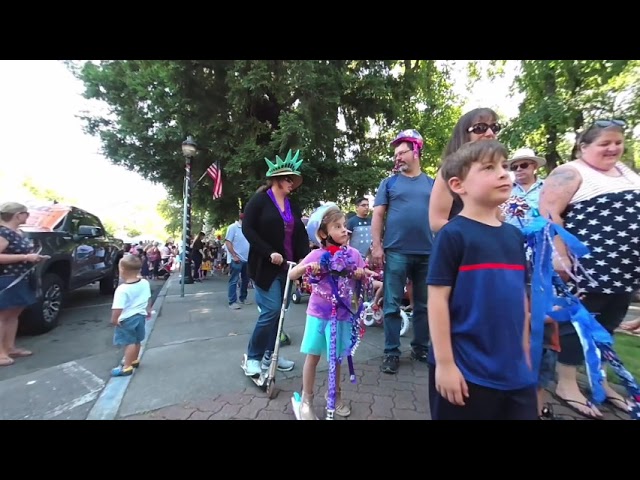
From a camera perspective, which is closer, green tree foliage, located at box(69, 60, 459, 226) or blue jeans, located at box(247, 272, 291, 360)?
blue jeans, located at box(247, 272, 291, 360)

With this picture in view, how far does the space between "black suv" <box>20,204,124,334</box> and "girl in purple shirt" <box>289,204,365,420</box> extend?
410cm

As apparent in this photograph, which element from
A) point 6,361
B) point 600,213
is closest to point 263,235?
point 600,213

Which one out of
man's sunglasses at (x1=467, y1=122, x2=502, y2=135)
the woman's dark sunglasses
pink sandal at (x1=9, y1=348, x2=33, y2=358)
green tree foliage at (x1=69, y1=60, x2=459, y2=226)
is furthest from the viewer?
green tree foliage at (x1=69, y1=60, x2=459, y2=226)

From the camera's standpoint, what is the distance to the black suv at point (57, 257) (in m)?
4.78

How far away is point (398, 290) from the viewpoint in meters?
3.20

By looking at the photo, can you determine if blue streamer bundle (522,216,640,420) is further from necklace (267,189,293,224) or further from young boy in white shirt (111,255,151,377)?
young boy in white shirt (111,255,151,377)

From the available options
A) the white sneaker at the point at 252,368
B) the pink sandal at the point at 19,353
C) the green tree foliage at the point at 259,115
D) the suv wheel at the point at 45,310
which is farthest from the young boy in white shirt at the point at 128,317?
the green tree foliage at the point at 259,115

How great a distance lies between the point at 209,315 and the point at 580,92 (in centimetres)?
1150

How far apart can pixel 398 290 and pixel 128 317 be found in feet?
8.85

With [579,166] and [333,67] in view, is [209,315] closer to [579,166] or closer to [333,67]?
[579,166]

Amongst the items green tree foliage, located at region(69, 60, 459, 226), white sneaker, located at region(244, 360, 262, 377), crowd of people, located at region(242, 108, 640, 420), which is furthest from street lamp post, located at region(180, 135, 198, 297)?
crowd of people, located at region(242, 108, 640, 420)

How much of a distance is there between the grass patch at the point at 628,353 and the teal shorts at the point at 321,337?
7.26 feet

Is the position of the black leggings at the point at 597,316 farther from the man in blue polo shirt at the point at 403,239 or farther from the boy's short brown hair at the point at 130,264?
the boy's short brown hair at the point at 130,264

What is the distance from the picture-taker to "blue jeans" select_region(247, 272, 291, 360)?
289cm
